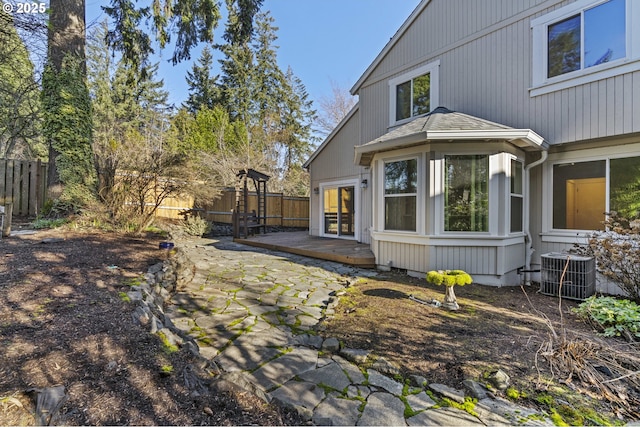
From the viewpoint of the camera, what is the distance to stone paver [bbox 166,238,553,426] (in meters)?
1.99

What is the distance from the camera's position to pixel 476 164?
5.46m

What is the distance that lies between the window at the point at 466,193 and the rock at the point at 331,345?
3.48 meters

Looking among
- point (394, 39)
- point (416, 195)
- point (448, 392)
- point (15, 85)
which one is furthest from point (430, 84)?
point (15, 85)

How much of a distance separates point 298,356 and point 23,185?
10.1 meters

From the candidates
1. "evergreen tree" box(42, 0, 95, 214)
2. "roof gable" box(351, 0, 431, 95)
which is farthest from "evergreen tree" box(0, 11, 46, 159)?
"roof gable" box(351, 0, 431, 95)

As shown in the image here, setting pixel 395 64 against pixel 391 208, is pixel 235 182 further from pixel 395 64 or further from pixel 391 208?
pixel 391 208

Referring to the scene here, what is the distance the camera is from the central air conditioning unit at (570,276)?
15.5 ft

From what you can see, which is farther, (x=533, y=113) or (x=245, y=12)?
(x=245, y=12)

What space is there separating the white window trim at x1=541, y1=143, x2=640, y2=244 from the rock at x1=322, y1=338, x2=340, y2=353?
5.10 meters

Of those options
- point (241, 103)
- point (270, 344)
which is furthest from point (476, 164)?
point (241, 103)

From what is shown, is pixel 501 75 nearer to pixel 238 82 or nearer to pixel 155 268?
pixel 155 268

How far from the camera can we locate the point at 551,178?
→ 586 centimetres

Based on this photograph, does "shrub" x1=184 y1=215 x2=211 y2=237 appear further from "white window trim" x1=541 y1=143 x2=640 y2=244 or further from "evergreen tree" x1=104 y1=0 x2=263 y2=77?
"white window trim" x1=541 y1=143 x2=640 y2=244

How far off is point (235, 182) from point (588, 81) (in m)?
15.3
